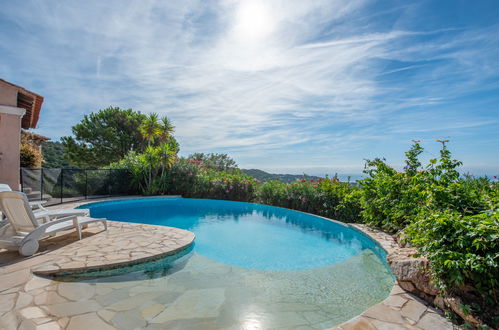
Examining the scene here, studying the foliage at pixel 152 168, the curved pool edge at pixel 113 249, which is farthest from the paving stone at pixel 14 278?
the foliage at pixel 152 168

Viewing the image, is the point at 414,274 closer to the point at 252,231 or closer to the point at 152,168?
the point at 252,231

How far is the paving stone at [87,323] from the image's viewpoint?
2.32 meters

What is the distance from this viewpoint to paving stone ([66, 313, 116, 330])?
2.32m

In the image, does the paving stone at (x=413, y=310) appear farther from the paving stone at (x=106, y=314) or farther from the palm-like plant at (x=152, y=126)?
the palm-like plant at (x=152, y=126)

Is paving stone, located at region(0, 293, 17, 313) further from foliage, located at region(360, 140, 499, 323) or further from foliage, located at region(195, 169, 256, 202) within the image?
foliage, located at region(195, 169, 256, 202)

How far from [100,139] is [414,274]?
29.1m

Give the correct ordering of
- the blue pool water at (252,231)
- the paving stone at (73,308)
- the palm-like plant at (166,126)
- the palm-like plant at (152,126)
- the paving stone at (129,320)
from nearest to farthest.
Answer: the paving stone at (129,320), the paving stone at (73,308), the blue pool water at (252,231), the palm-like plant at (166,126), the palm-like plant at (152,126)

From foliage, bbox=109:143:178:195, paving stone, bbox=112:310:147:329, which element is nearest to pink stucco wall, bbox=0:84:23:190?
foliage, bbox=109:143:178:195

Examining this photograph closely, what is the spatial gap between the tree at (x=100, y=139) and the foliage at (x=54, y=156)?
173cm

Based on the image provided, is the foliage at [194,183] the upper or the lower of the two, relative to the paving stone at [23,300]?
upper

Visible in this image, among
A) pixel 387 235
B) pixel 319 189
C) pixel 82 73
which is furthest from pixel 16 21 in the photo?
pixel 387 235

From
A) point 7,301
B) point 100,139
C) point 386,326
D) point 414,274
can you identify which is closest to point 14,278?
point 7,301

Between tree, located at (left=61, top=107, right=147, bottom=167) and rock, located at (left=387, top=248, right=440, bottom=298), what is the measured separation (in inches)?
1049

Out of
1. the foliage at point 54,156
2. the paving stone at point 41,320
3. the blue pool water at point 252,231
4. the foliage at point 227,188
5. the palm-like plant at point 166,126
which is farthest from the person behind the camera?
the foliage at point 54,156
